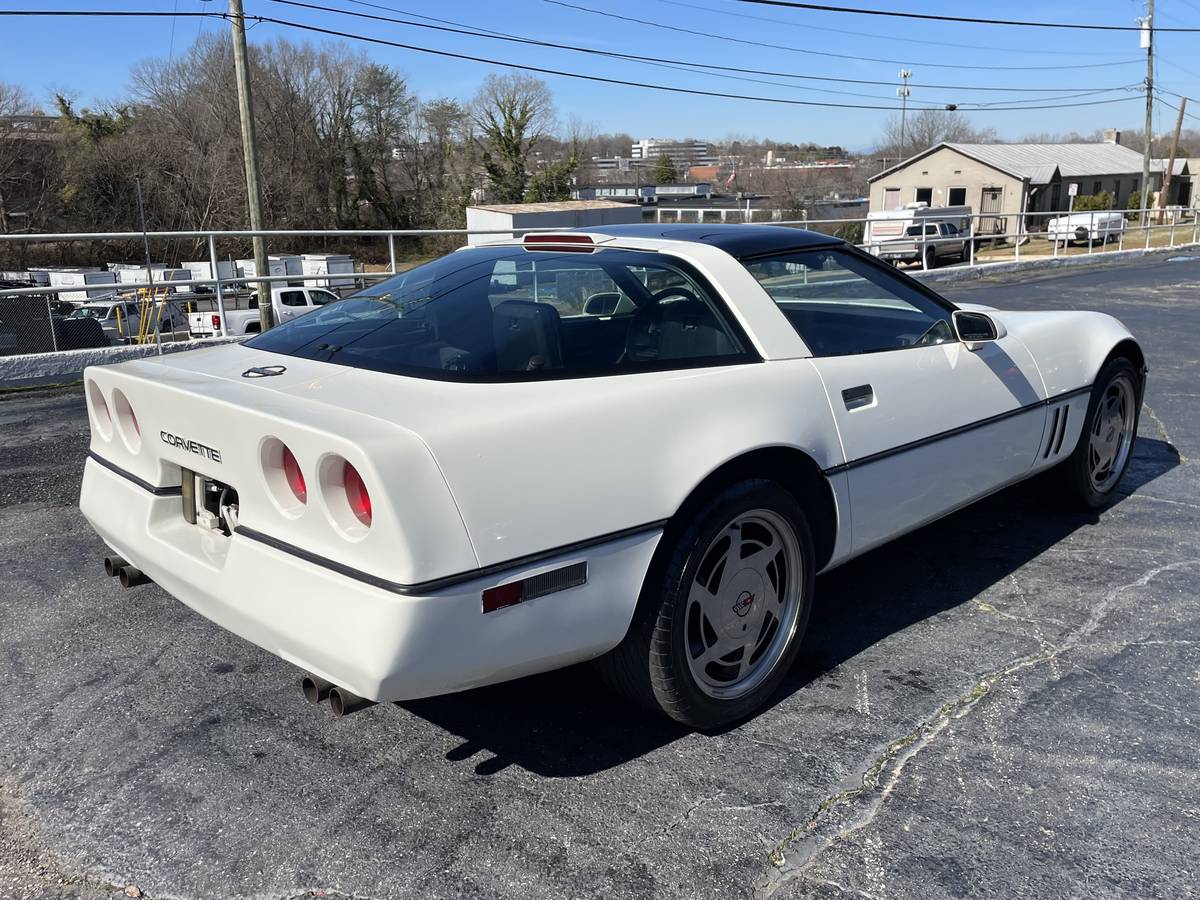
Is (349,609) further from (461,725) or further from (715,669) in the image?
(715,669)

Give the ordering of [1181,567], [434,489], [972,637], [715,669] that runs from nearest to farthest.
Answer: [434,489] < [715,669] < [972,637] < [1181,567]

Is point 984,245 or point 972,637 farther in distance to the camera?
point 984,245

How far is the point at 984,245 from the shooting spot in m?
48.1

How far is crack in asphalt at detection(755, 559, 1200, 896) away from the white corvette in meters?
0.43

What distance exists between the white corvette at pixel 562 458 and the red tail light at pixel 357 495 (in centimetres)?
2

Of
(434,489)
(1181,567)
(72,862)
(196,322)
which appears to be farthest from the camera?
(196,322)

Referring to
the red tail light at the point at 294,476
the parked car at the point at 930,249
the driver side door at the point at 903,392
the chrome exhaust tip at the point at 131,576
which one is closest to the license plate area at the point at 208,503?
the red tail light at the point at 294,476

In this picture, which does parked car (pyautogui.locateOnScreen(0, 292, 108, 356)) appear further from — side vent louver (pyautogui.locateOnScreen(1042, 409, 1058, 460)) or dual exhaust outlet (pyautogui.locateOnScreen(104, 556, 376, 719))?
side vent louver (pyautogui.locateOnScreen(1042, 409, 1058, 460))

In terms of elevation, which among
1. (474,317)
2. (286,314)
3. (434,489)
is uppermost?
(474,317)

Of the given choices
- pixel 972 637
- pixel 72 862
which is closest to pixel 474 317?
pixel 72 862

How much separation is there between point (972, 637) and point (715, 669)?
1.15 m

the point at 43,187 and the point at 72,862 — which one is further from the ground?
the point at 43,187

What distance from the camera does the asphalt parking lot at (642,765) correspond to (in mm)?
2291

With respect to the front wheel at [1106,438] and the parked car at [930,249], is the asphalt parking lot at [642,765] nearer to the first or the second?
the front wheel at [1106,438]
